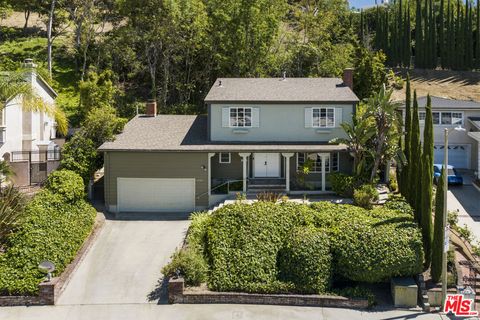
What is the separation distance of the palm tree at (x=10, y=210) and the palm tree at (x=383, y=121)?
17498 mm

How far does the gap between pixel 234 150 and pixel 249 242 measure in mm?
8164

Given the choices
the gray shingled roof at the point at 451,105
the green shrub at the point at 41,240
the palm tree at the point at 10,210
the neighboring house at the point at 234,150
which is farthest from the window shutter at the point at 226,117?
the gray shingled roof at the point at 451,105

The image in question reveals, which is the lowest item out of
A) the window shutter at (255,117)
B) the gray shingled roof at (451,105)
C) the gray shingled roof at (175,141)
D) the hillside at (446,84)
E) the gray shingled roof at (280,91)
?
the gray shingled roof at (175,141)

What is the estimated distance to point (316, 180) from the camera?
95.2 feet

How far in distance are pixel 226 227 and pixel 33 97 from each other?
10.6 m

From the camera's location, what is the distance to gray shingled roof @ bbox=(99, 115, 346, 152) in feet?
88.1

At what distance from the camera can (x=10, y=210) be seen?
66.1 feet

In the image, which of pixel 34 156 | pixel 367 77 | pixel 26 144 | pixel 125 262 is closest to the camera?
pixel 125 262

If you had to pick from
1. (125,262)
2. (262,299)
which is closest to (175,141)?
(125,262)

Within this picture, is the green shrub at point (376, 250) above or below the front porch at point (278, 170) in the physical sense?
below

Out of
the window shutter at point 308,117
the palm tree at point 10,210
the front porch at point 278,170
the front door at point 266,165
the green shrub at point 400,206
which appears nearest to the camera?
the palm tree at point 10,210

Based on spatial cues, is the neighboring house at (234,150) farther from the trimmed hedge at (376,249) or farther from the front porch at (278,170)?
the trimmed hedge at (376,249)

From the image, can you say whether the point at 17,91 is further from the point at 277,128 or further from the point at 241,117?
the point at 277,128

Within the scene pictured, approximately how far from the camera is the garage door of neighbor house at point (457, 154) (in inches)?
1351
